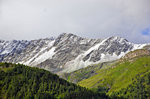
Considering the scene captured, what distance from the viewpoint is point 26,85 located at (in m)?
188

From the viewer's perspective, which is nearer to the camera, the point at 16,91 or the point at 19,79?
the point at 16,91

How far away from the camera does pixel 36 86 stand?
629 feet

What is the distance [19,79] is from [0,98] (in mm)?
32230

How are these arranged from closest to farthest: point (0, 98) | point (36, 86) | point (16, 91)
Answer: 1. point (0, 98)
2. point (16, 91)
3. point (36, 86)

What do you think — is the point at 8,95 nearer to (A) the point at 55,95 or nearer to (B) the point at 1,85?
(B) the point at 1,85

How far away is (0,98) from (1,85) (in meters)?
20.3

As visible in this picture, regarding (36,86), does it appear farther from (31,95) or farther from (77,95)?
(77,95)

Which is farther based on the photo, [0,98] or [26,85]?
[26,85]

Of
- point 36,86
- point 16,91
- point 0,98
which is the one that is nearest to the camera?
point 0,98

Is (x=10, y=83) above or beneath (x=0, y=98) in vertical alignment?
above

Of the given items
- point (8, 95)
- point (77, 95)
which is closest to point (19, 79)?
point (8, 95)

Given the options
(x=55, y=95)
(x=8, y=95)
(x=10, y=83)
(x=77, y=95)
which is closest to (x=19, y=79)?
(x=10, y=83)

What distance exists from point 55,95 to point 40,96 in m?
17.0

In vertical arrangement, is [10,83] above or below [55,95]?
above
